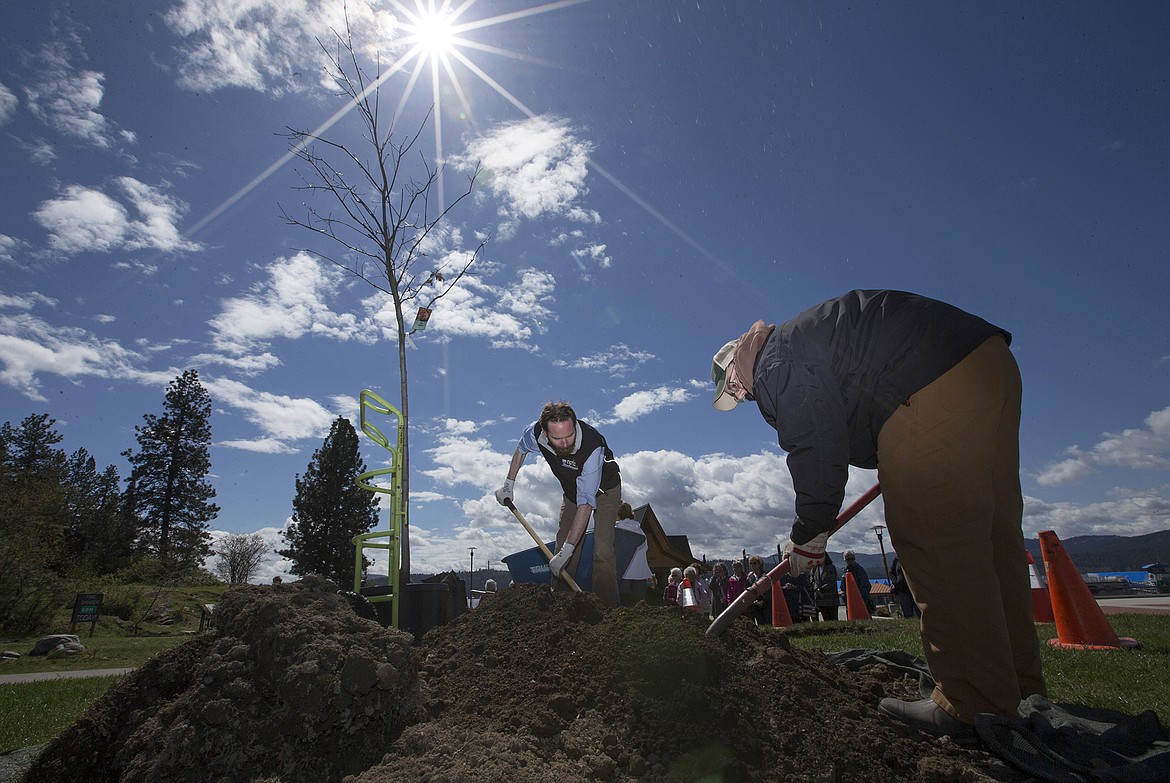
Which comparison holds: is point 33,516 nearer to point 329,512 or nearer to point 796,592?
point 329,512

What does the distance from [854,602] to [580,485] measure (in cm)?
703

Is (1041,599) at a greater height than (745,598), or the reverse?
(745,598)

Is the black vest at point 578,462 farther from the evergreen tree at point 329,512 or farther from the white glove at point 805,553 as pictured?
the evergreen tree at point 329,512

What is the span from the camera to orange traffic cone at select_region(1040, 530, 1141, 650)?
4020 millimetres

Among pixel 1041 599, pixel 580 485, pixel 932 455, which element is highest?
pixel 580 485

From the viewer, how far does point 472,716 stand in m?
2.06

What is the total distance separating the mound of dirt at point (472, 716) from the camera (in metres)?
1.72

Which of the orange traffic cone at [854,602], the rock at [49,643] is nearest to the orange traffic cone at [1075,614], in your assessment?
the orange traffic cone at [854,602]

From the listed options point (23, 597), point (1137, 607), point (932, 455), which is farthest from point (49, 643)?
point (1137, 607)

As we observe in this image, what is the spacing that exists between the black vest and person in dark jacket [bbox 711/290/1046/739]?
212 centimetres

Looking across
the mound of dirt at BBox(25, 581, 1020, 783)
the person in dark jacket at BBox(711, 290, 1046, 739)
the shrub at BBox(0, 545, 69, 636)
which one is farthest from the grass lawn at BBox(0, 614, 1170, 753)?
the shrub at BBox(0, 545, 69, 636)

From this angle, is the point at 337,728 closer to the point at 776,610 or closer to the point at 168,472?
the point at 776,610

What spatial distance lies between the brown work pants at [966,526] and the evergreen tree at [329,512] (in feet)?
96.4

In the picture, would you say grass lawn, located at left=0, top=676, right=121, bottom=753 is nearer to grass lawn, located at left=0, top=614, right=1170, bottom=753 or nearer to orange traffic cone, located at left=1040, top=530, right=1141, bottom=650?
grass lawn, located at left=0, top=614, right=1170, bottom=753
